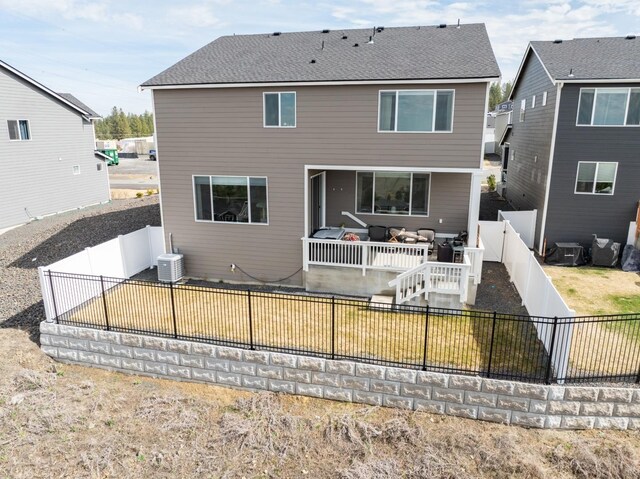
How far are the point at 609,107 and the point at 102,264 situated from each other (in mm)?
17366

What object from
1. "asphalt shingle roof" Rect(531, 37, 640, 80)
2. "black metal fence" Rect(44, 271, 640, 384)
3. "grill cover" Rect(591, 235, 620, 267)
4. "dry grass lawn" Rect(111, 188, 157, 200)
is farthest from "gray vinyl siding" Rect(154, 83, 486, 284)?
"dry grass lawn" Rect(111, 188, 157, 200)

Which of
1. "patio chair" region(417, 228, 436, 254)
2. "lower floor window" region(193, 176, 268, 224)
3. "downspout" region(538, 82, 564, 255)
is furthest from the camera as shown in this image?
"downspout" region(538, 82, 564, 255)

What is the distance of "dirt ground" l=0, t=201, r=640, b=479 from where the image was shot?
22.3 feet

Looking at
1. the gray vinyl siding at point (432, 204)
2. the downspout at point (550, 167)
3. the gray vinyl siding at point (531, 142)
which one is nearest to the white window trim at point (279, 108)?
the gray vinyl siding at point (432, 204)

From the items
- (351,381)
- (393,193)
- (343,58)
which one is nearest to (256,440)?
(351,381)

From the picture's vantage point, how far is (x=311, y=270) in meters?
12.6

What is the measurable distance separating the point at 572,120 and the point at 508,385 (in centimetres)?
1184

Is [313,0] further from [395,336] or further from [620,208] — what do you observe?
[620,208]

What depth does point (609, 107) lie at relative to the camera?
15000mm

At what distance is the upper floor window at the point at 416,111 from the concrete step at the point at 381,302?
4602 mm

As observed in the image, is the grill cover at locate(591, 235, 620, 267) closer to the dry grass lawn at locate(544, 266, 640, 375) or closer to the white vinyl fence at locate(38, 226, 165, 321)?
the dry grass lawn at locate(544, 266, 640, 375)

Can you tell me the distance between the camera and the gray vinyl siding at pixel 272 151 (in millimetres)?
11773

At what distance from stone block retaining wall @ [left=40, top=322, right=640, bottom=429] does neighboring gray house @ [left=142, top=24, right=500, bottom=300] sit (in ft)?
14.1

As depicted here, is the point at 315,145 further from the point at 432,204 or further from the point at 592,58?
the point at 592,58
